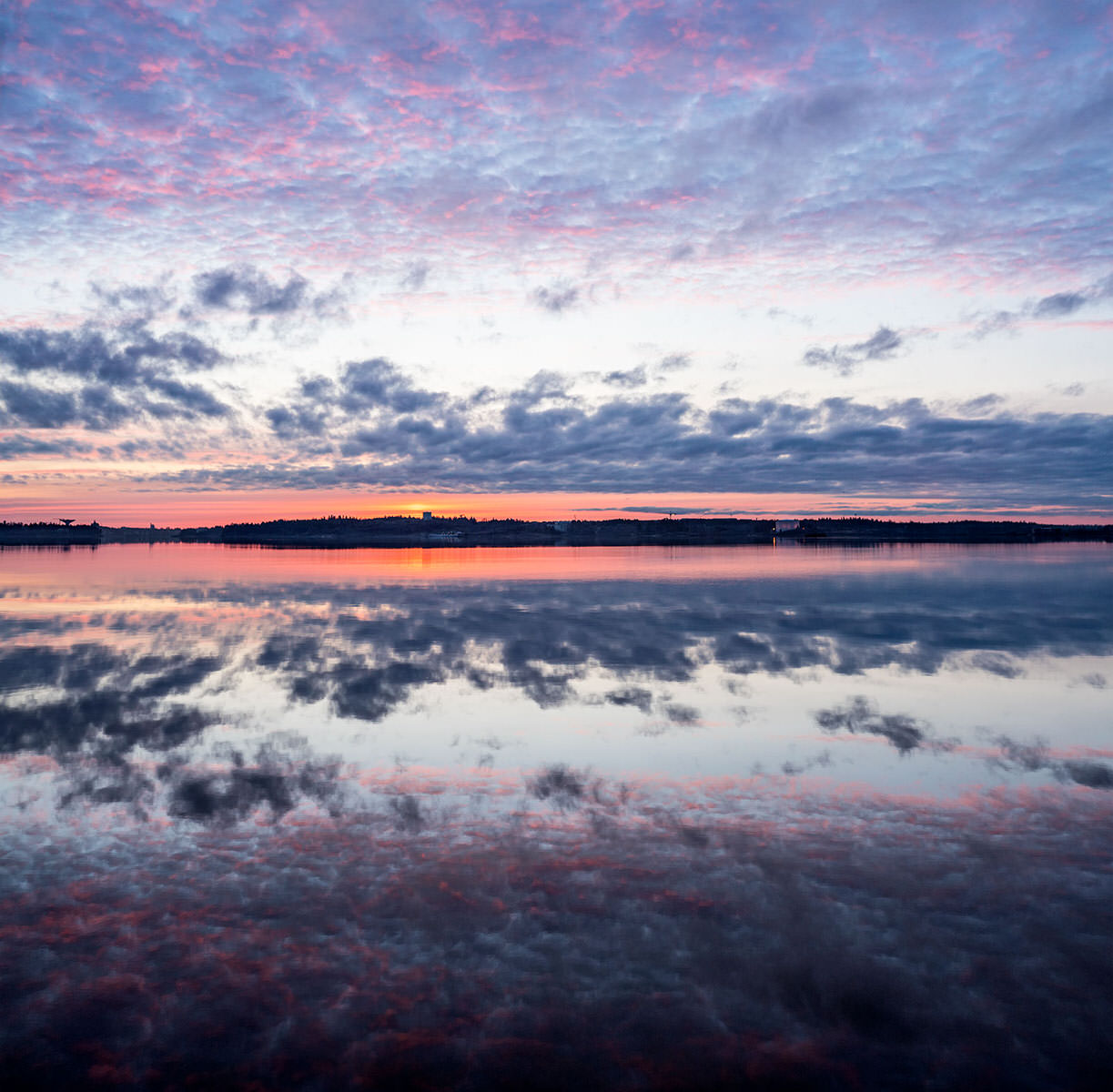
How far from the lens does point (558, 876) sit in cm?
701

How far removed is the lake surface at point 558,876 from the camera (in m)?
4.83

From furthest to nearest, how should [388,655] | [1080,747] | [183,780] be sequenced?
[388,655]
[1080,747]
[183,780]

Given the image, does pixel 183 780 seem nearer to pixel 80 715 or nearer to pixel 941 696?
pixel 80 715

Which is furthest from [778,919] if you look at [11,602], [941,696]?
[11,602]

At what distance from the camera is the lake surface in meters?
4.83

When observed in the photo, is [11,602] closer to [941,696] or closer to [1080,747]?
[941,696]

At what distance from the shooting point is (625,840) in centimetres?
779

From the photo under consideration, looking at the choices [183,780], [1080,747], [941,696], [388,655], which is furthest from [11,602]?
[1080,747]

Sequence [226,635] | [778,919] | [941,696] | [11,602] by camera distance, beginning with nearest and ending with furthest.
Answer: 1. [778,919]
2. [941,696]
3. [226,635]
4. [11,602]

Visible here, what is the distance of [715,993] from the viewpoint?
17.4ft

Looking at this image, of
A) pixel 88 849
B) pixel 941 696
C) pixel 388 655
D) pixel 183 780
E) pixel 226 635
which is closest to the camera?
pixel 88 849

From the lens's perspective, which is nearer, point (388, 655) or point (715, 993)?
point (715, 993)

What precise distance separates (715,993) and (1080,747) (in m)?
8.61

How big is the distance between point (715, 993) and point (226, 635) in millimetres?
20044
